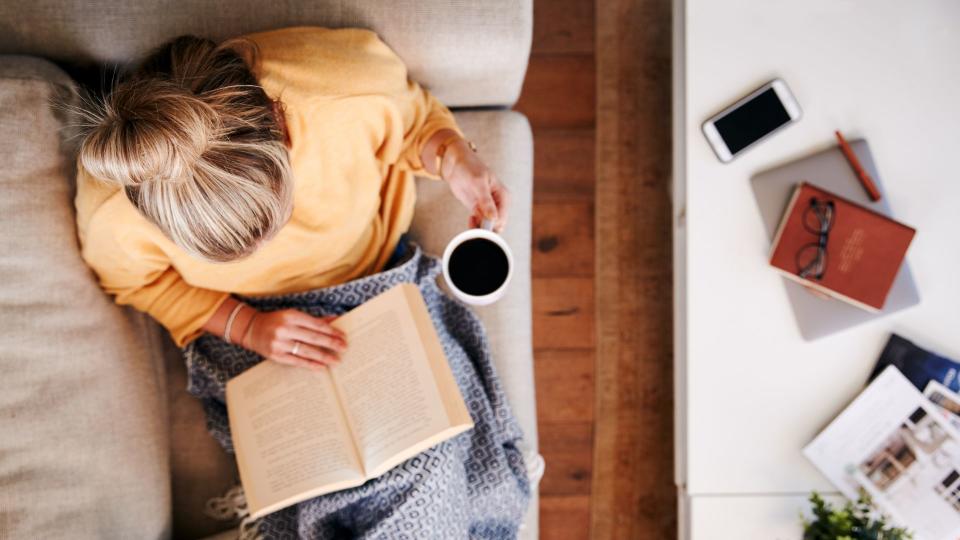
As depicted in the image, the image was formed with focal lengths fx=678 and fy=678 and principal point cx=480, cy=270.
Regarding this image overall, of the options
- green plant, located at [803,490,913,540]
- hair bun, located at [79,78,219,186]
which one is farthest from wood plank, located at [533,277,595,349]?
hair bun, located at [79,78,219,186]

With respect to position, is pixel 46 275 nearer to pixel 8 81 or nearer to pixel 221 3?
pixel 8 81

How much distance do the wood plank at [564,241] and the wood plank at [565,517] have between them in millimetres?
520

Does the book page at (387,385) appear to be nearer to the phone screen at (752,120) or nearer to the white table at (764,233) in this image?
the white table at (764,233)

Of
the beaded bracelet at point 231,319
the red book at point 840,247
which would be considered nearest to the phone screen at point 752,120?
the red book at point 840,247

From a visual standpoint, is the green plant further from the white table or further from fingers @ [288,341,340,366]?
fingers @ [288,341,340,366]

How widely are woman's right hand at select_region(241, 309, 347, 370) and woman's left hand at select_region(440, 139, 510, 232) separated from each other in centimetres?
27

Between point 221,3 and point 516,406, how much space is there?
30.9 inches

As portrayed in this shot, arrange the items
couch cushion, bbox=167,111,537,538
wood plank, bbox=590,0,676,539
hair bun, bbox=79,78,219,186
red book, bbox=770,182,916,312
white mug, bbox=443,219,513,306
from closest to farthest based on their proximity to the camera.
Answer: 1. hair bun, bbox=79,78,219,186
2. white mug, bbox=443,219,513,306
3. red book, bbox=770,182,916,312
4. couch cushion, bbox=167,111,537,538
5. wood plank, bbox=590,0,676,539

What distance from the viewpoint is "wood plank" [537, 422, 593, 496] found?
1.56 m

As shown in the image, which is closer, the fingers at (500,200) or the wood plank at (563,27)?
the fingers at (500,200)

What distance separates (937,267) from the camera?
3.30ft

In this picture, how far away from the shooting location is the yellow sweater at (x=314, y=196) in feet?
2.93

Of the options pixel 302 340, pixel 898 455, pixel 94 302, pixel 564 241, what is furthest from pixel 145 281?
pixel 898 455

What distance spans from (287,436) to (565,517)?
817 mm
